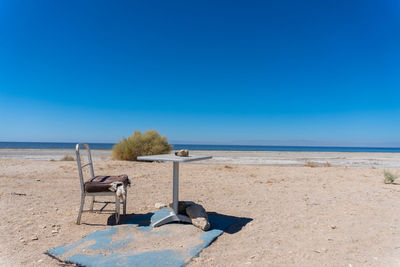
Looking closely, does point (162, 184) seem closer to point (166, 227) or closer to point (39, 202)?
point (39, 202)

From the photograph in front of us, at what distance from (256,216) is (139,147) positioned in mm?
10345

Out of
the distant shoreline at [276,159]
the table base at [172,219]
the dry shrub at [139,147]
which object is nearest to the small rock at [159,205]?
the table base at [172,219]

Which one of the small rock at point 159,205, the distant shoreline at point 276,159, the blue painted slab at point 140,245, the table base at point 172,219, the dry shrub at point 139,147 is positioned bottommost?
the blue painted slab at point 140,245

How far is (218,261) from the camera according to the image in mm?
2754

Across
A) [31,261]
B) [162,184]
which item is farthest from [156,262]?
[162,184]

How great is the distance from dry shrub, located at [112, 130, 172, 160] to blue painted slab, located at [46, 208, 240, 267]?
10.0m

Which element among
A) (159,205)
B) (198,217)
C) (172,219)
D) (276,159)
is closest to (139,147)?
(159,205)

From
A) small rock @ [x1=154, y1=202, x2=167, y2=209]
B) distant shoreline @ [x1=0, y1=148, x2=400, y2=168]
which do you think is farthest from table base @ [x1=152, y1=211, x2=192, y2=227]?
distant shoreline @ [x1=0, y1=148, x2=400, y2=168]

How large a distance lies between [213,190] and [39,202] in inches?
147

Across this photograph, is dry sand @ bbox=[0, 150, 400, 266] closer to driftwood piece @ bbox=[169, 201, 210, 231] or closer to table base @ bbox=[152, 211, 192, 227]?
driftwood piece @ bbox=[169, 201, 210, 231]

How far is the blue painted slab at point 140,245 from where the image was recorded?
271cm

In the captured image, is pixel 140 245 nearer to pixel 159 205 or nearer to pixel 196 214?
pixel 196 214

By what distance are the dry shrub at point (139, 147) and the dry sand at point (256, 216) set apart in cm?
525

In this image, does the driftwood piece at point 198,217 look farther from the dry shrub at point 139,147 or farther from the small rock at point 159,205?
the dry shrub at point 139,147
